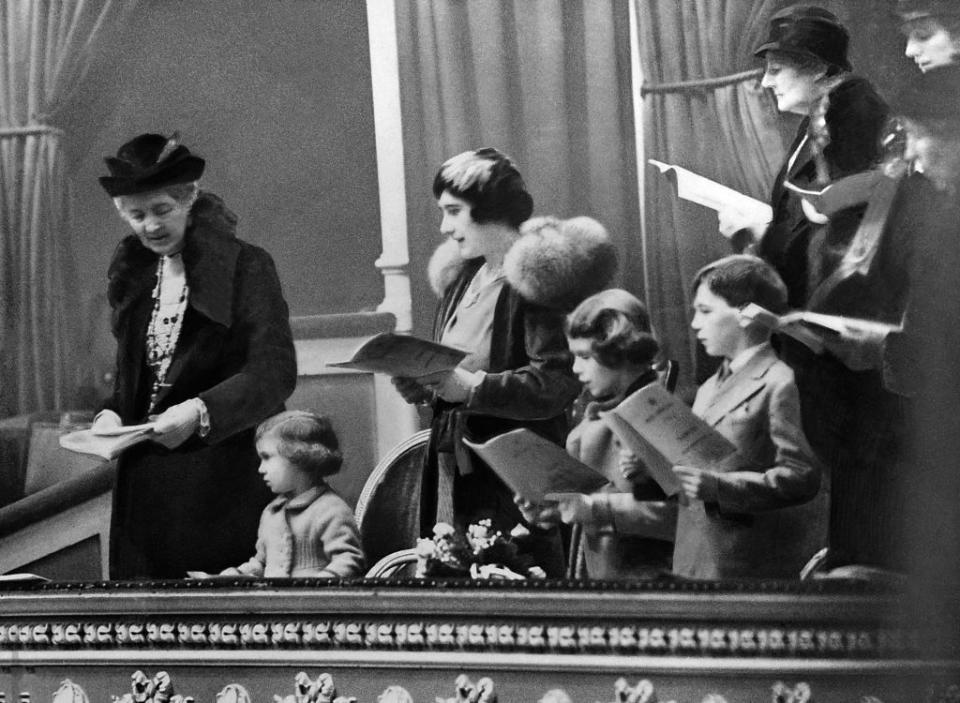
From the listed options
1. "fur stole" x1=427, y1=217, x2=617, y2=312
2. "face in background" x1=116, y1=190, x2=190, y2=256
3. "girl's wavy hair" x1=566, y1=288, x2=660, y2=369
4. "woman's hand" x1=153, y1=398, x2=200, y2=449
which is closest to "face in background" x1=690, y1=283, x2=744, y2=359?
"girl's wavy hair" x1=566, y1=288, x2=660, y2=369

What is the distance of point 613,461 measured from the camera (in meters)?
5.40

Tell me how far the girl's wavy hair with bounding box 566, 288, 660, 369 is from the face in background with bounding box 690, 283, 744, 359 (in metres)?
0.15

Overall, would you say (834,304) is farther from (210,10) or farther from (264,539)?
(210,10)

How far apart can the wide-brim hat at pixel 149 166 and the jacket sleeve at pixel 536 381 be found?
1.35 metres

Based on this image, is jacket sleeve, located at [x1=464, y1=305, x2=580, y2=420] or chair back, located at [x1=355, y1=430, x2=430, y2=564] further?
chair back, located at [x1=355, y1=430, x2=430, y2=564]

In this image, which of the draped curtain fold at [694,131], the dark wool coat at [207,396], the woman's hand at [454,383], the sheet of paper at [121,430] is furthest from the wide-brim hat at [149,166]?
the draped curtain fold at [694,131]

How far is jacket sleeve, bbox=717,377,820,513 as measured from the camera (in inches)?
201

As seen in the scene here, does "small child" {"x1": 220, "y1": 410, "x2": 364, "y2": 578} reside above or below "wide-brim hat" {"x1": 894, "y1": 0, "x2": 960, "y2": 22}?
below

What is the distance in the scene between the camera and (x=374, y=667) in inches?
221

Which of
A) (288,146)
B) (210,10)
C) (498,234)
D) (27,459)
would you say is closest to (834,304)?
(498,234)

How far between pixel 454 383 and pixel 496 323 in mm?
228

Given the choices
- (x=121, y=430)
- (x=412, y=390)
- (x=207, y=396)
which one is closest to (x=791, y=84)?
(x=412, y=390)

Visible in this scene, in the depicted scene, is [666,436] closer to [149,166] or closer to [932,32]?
[932,32]

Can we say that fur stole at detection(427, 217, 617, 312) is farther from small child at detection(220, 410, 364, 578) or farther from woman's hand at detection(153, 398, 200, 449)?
woman's hand at detection(153, 398, 200, 449)
